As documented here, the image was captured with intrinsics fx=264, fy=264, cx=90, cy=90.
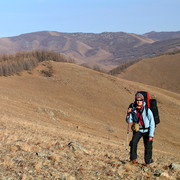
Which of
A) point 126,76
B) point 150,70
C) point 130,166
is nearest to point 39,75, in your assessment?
point 130,166

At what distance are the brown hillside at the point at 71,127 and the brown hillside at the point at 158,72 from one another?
1286 inches

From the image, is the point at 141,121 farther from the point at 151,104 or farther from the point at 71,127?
the point at 71,127

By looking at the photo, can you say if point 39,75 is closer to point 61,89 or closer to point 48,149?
point 61,89

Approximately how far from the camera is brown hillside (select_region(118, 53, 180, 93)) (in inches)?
2622

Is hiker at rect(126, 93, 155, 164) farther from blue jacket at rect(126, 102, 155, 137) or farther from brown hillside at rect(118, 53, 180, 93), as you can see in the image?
brown hillside at rect(118, 53, 180, 93)

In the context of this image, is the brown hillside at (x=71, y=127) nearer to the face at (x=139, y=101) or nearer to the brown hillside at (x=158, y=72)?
the face at (x=139, y=101)

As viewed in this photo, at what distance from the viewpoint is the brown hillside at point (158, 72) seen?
66.6 meters

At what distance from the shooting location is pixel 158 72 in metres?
73.6

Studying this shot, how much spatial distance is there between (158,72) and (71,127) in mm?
60968

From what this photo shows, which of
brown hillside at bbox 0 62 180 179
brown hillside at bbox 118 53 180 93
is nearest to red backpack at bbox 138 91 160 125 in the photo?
brown hillside at bbox 0 62 180 179

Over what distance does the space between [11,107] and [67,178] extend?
41.8 feet

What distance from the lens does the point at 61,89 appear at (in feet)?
99.8

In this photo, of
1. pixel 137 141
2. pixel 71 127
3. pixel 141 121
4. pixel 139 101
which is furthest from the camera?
pixel 71 127

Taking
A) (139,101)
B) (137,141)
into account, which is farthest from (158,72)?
(139,101)
